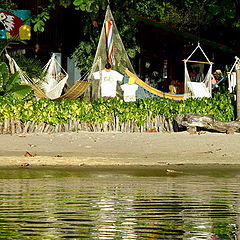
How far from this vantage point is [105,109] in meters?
15.7

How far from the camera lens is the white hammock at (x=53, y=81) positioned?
20191 mm

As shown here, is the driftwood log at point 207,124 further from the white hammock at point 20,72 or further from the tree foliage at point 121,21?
the white hammock at point 20,72

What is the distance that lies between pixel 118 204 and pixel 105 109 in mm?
8591

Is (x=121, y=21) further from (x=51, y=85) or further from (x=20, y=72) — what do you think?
(x=20, y=72)

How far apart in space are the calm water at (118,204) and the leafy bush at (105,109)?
4.42m

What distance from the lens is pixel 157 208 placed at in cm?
694

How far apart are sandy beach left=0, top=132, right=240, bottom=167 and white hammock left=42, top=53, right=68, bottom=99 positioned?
5.31m

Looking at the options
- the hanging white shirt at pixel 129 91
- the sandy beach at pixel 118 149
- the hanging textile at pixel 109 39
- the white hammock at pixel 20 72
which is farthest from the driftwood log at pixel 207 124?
the white hammock at pixel 20 72

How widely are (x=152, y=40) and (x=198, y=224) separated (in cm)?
2134

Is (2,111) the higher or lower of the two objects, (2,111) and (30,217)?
the higher

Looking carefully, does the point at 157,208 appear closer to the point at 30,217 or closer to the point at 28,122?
the point at 30,217

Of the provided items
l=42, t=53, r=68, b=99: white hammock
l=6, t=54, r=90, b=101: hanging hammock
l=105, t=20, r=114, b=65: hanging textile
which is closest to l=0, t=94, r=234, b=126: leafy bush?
l=6, t=54, r=90, b=101: hanging hammock

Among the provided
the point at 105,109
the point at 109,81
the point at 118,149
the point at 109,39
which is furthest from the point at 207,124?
the point at 109,39

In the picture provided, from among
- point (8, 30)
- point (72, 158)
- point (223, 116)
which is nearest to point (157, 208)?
point (72, 158)
